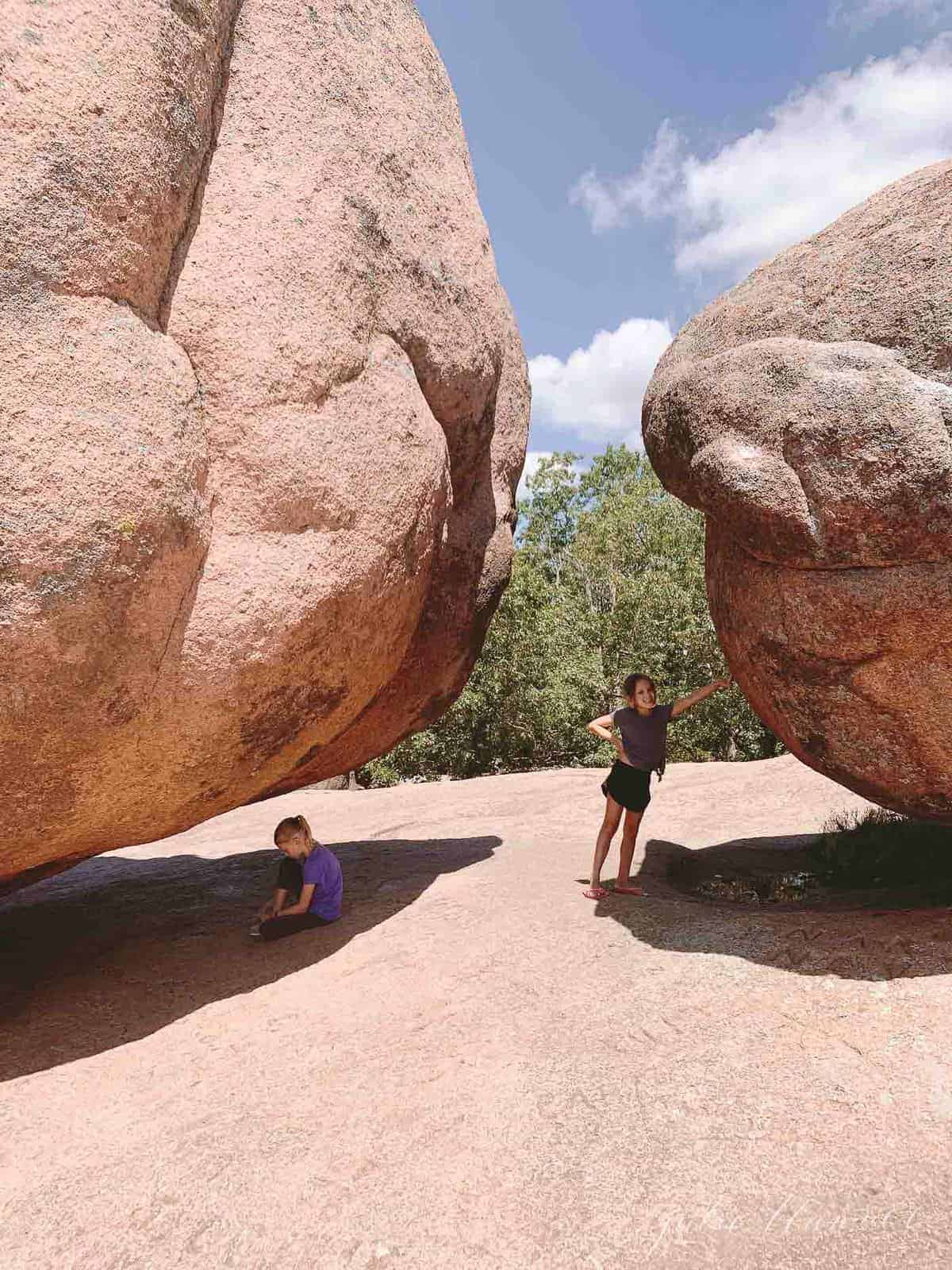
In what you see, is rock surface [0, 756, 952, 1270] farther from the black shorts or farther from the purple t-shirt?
the black shorts

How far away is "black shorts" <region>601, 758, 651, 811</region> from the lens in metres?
5.64

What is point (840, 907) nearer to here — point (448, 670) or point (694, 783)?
point (448, 670)

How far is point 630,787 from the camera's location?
564 centimetres

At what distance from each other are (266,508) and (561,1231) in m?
2.98

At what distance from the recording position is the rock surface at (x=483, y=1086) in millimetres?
2766

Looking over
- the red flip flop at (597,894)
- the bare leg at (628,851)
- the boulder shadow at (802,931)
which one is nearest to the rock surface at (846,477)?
the boulder shadow at (802,931)

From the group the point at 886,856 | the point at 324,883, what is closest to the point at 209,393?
the point at 324,883

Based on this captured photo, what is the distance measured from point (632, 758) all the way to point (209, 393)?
3.20m

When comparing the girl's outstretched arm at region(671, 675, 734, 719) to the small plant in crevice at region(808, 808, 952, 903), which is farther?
the small plant in crevice at region(808, 808, 952, 903)

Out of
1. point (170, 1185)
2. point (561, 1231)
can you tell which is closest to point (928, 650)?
point (561, 1231)

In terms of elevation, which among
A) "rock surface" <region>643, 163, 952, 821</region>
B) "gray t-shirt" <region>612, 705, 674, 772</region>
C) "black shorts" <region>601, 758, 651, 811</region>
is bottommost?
"black shorts" <region>601, 758, 651, 811</region>

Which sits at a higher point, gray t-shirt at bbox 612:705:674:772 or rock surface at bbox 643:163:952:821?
rock surface at bbox 643:163:952:821

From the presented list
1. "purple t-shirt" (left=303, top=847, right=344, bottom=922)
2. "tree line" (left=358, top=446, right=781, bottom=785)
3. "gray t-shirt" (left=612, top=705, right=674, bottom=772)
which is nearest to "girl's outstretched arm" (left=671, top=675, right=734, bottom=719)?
"gray t-shirt" (left=612, top=705, right=674, bottom=772)

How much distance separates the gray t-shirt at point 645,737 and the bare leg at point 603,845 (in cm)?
30
